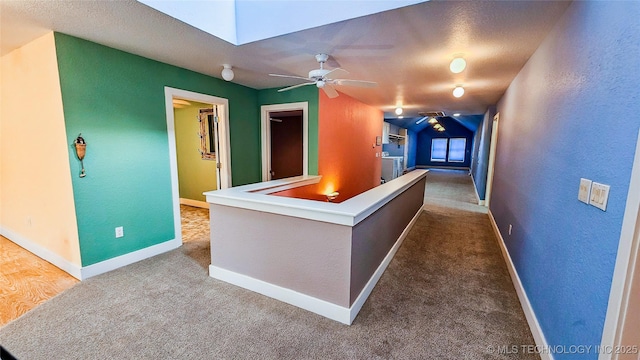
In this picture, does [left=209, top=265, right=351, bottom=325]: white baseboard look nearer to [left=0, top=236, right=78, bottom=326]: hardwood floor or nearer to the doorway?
[left=0, top=236, right=78, bottom=326]: hardwood floor

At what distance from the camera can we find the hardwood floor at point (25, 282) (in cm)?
205

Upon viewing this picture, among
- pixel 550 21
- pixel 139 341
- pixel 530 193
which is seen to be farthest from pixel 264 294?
pixel 550 21

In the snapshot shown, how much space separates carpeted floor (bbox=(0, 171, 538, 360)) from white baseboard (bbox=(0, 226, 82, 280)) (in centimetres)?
25

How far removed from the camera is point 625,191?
0.99 m

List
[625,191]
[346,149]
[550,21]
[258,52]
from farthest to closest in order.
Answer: [346,149]
[258,52]
[550,21]
[625,191]

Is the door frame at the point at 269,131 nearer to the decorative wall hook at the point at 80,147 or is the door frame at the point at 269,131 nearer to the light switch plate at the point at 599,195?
the decorative wall hook at the point at 80,147

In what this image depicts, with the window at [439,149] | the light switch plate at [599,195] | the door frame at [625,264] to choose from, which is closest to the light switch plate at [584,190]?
the light switch plate at [599,195]

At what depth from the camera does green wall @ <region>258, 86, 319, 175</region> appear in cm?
389

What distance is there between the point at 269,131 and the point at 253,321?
10.2ft

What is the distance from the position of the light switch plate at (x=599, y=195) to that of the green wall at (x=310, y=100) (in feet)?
10.4

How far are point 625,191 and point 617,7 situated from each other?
33.9 inches

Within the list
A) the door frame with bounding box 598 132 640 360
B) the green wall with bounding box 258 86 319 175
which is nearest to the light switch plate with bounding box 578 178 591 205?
the door frame with bounding box 598 132 640 360

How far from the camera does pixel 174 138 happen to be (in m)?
3.11

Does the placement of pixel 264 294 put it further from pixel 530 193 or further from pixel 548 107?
pixel 548 107
